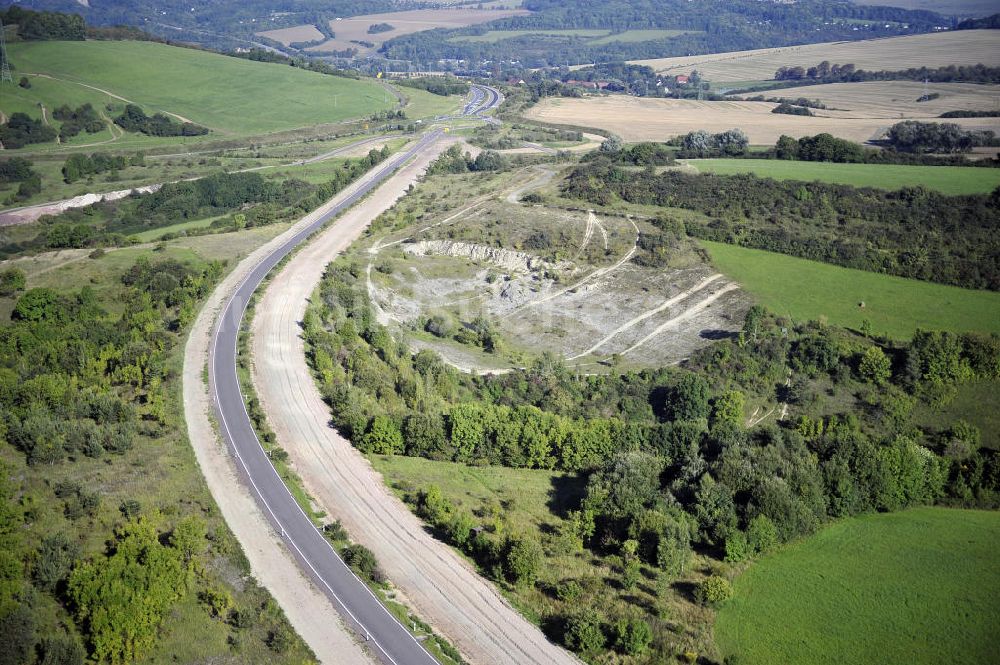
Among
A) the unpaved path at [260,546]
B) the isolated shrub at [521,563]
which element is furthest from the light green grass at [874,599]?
the unpaved path at [260,546]

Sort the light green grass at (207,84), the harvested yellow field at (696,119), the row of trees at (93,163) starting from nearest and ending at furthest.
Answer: the row of trees at (93,163), the harvested yellow field at (696,119), the light green grass at (207,84)

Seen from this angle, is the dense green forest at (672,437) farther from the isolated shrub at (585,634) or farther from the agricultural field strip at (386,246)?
the agricultural field strip at (386,246)

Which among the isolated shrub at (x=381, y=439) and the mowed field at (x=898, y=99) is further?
the mowed field at (x=898, y=99)

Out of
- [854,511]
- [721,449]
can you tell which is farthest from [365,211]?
[854,511]

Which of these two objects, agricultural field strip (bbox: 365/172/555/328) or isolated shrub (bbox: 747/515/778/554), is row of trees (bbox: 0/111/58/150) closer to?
agricultural field strip (bbox: 365/172/555/328)

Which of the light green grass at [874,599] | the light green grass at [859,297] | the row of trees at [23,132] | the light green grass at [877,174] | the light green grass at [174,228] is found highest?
the row of trees at [23,132]

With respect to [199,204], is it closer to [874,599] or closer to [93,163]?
[93,163]

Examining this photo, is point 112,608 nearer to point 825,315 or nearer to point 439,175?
point 825,315
